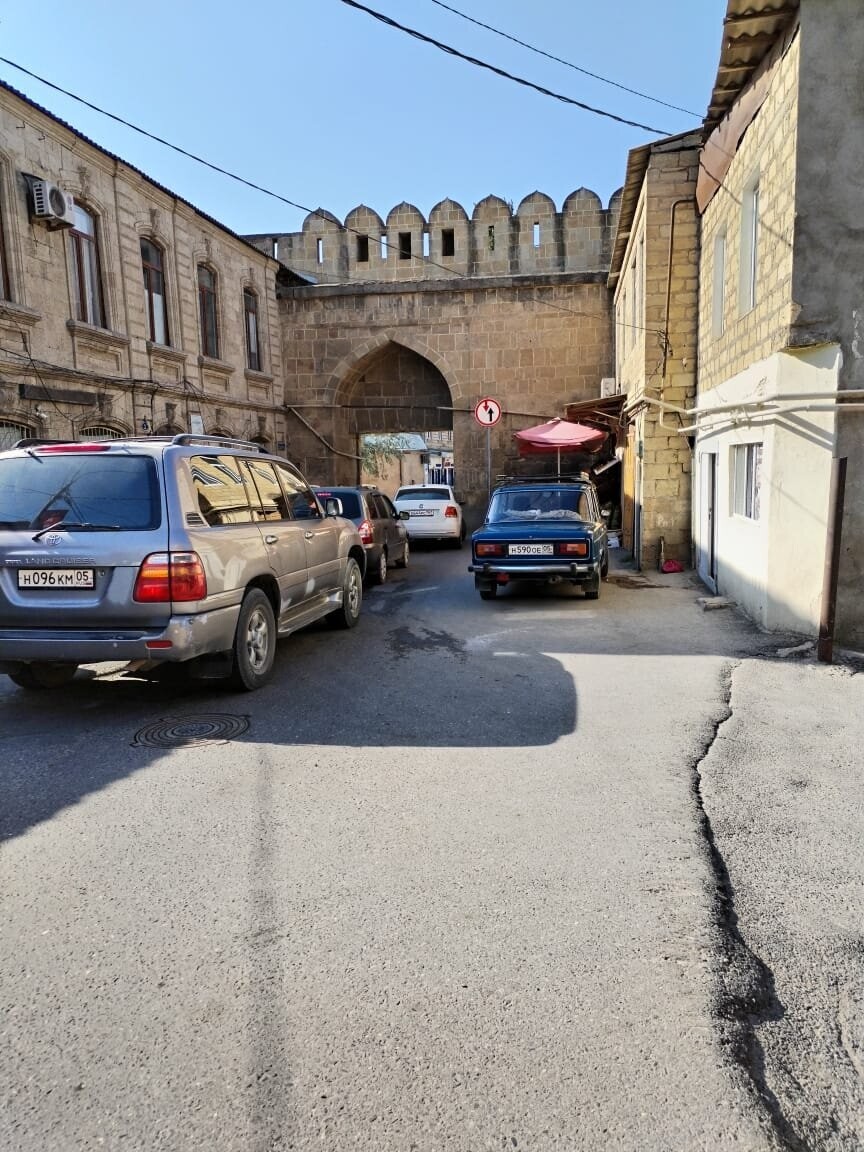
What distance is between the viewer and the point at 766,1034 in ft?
7.39

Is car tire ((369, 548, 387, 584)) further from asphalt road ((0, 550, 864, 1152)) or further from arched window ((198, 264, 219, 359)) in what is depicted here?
arched window ((198, 264, 219, 359))

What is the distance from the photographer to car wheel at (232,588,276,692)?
566cm

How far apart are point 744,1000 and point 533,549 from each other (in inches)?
290

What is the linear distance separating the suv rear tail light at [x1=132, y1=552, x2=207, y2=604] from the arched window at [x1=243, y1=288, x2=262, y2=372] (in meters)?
16.7

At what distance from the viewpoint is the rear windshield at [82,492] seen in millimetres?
5070

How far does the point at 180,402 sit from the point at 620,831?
604 inches

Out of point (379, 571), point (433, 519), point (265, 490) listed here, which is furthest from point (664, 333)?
point (265, 490)

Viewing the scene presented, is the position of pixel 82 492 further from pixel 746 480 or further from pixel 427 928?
pixel 746 480

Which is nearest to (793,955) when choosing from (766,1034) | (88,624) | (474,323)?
(766,1034)

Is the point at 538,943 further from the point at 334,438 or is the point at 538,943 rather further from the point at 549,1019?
the point at 334,438

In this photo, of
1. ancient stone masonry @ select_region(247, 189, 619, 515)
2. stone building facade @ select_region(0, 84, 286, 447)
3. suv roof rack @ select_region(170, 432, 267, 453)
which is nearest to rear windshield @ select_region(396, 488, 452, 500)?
ancient stone masonry @ select_region(247, 189, 619, 515)

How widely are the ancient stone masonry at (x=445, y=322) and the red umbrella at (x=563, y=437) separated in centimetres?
264

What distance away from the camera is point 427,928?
279 centimetres

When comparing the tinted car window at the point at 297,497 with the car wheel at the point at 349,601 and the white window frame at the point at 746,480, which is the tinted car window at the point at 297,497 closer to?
the car wheel at the point at 349,601
